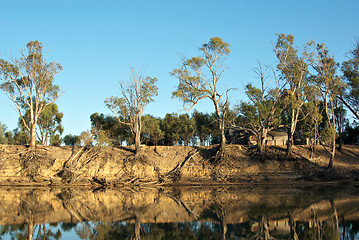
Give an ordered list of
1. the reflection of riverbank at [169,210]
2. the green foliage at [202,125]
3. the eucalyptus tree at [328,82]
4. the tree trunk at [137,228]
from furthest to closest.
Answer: the green foliage at [202,125]
the eucalyptus tree at [328,82]
the reflection of riverbank at [169,210]
the tree trunk at [137,228]

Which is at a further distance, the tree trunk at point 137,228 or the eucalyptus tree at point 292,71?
the eucalyptus tree at point 292,71

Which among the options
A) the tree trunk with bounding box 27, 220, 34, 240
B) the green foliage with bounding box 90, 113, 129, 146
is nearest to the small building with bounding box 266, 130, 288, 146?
the green foliage with bounding box 90, 113, 129, 146

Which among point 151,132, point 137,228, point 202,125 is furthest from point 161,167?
→ point 202,125

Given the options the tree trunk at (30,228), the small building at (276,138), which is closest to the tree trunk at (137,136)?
the small building at (276,138)

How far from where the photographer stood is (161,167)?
111ft

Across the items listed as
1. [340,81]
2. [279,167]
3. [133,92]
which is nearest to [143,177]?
[133,92]

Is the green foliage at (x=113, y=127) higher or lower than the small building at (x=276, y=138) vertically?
higher

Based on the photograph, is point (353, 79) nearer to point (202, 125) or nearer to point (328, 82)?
point (328, 82)

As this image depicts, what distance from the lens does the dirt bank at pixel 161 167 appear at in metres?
31.6

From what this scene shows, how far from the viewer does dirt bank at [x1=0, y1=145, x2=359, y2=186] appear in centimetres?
3162

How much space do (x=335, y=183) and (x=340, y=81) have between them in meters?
9.47

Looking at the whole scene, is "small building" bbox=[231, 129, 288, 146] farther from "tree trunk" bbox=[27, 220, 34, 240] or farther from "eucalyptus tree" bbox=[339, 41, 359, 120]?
"tree trunk" bbox=[27, 220, 34, 240]

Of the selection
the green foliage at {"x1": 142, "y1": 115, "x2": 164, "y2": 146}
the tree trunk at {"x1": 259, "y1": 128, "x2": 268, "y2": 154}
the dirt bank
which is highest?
the green foliage at {"x1": 142, "y1": 115, "x2": 164, "y2": 146}

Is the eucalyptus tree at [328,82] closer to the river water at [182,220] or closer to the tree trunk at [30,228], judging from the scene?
the river water at [182,220]
